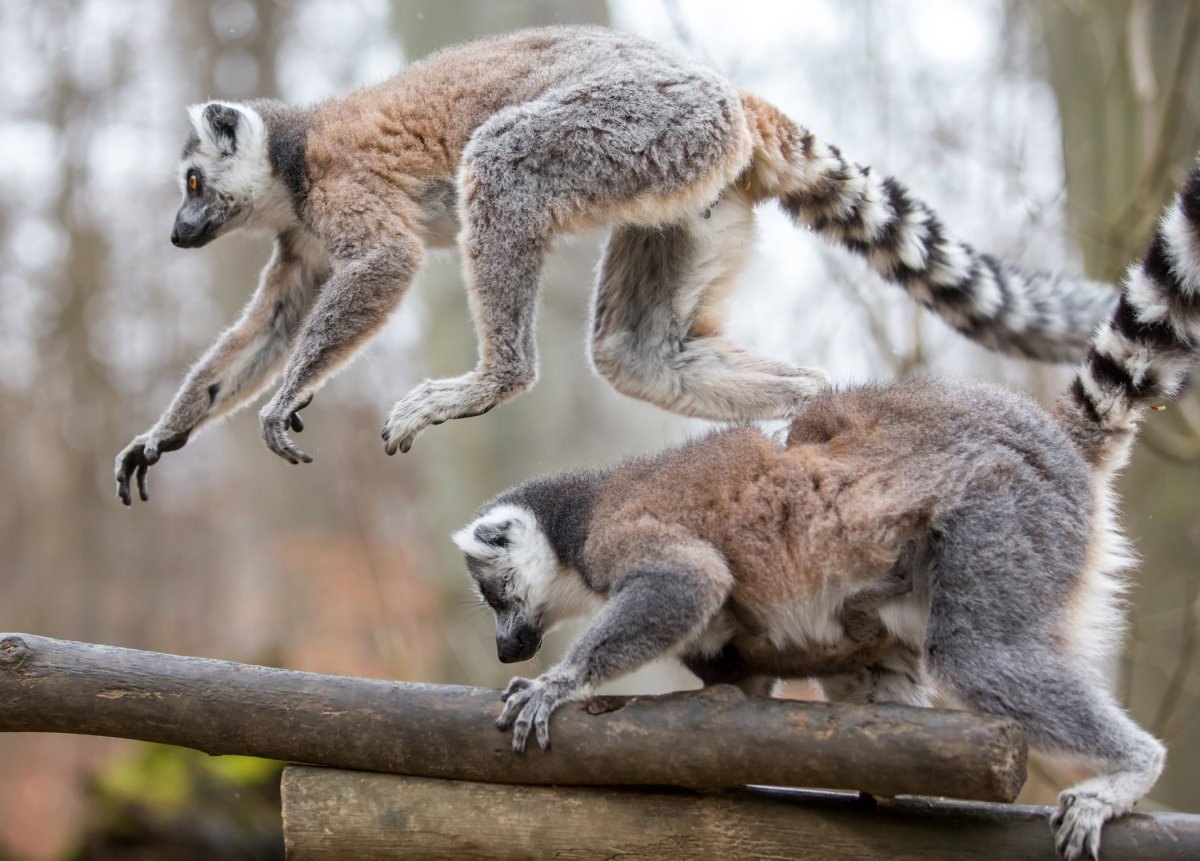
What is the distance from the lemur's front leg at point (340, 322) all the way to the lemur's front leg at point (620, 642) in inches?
64.4

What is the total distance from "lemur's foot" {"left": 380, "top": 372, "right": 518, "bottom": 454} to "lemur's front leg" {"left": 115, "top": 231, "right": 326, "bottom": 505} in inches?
49.1

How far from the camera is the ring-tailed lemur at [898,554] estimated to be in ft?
11.1

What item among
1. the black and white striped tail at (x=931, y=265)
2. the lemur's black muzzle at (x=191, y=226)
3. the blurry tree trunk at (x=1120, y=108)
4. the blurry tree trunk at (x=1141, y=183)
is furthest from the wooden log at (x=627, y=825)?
the blurry tree trunk at (x=1120, y=108)

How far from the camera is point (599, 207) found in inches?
193

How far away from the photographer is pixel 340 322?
485 centimetres

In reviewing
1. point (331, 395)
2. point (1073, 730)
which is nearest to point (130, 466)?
point (1073, 730)

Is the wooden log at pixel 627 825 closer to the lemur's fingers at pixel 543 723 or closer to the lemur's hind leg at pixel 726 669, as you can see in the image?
the lemur's fingers at pixel 543 723

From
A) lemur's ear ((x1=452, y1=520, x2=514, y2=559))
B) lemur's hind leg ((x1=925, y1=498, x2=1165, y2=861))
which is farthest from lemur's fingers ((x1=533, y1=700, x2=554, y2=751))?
lemur's hind leg ((x1=925, y1=498, x2=1165, y2=861))

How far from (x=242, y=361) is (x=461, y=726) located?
2.65 m

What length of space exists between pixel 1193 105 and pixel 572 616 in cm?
534

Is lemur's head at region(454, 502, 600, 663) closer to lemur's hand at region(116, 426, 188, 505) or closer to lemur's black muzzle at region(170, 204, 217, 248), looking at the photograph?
lemur's hand at region(116, 426, 188, 505)

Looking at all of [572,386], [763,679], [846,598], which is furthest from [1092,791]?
[572,386]

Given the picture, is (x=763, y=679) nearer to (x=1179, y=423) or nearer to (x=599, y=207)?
(x=599, y=207)

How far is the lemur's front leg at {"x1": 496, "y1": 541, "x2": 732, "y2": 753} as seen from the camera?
356 cm
